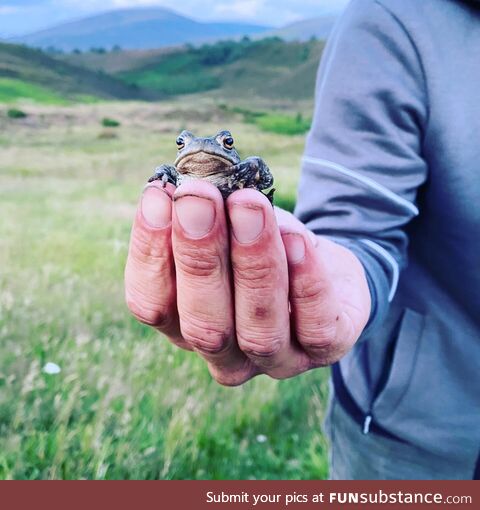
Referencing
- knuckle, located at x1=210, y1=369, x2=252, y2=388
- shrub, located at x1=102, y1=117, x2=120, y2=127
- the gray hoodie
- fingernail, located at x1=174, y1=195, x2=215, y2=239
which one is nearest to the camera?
fingernail, located at x1=174, y1=195, x2=215, y2=239

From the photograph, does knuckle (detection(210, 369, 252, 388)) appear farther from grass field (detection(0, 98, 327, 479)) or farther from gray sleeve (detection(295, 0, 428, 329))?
grass field (detection(0, 98, 327, 479))

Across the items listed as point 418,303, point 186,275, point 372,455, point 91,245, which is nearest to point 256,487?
point 372,455

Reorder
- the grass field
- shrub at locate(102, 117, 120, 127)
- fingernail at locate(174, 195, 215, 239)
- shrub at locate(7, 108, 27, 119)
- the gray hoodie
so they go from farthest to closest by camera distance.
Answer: shrub at locate(102, 117, 120, 127) → shrub at locate(7, 108, 27, 119) → the grass field → the gray hoodie → fingernail at locate(174, 195, 215, 239)

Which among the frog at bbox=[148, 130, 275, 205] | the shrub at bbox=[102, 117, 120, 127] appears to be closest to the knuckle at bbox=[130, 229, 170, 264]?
the frog at bbox=[148, 130, 275, 205]

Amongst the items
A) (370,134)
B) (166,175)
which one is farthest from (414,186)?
(166,175)

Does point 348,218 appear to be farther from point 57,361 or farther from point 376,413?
point 57,361

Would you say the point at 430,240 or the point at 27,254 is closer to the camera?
the point at 430,240
